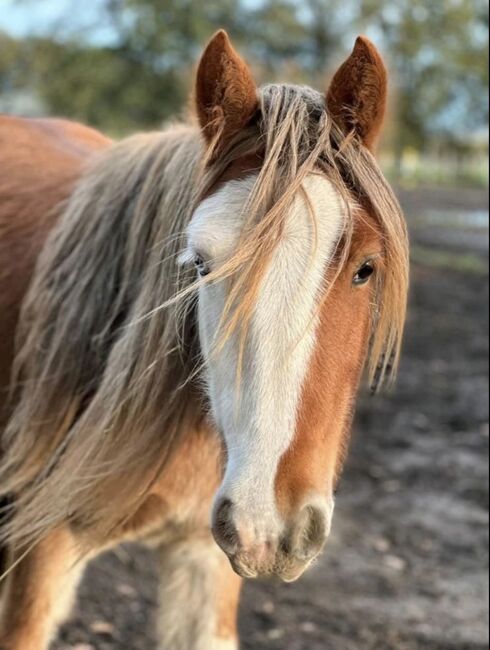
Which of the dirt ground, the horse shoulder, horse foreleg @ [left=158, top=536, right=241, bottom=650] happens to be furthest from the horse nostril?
the dirt ground

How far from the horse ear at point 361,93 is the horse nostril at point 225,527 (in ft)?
2.37

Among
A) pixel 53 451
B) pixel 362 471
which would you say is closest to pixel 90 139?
pixel 53 451

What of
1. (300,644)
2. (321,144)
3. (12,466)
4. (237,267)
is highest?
(321,144)

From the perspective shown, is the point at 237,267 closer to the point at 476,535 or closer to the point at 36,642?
the point at 36,642

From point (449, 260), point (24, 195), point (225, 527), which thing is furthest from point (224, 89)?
point (449, 260)

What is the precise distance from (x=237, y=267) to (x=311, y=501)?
0.39 metres

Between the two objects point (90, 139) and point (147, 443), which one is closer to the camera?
point (147, 443)

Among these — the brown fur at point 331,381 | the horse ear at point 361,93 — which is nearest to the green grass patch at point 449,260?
the horse ear at point 361,93

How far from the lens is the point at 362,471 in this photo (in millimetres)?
4188

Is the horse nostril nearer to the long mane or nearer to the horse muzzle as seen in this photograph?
the horse muzzle

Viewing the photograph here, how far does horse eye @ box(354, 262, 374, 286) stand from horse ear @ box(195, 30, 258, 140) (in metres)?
0.37

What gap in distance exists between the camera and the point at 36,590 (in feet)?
6.52

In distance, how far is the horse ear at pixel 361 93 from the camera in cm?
146

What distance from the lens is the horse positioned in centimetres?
128
